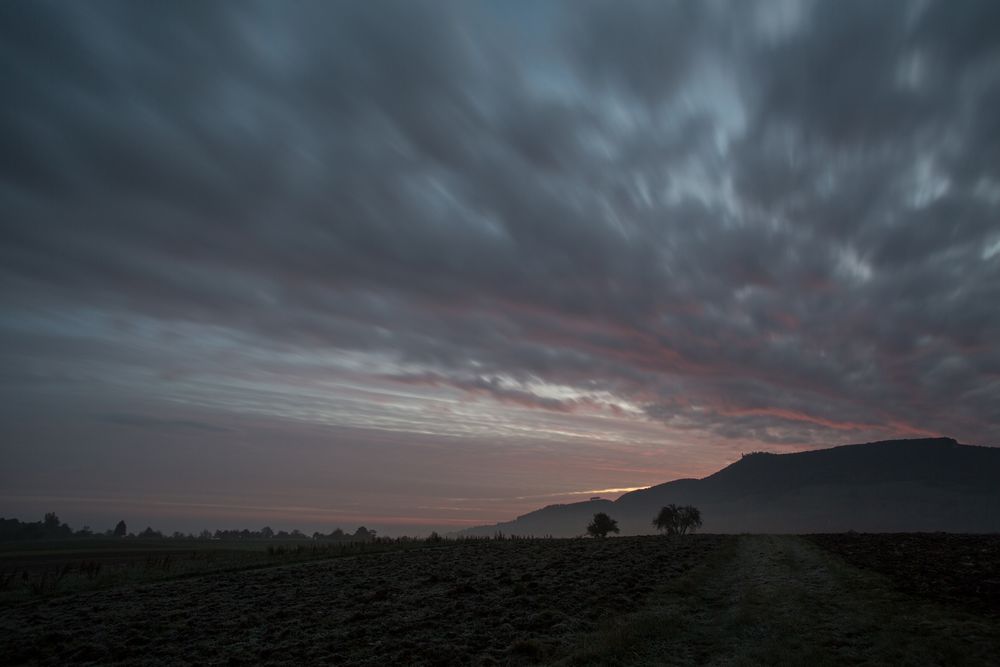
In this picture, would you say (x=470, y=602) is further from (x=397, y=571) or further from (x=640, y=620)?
(x=397, y=571)

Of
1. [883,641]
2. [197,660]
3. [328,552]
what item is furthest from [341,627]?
[328,552]

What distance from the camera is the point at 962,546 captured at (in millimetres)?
35156

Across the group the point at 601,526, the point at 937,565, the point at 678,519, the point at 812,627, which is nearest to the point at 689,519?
the point at 678,519

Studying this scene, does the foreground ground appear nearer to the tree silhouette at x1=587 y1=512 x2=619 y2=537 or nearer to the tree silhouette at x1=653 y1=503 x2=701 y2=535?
the tree silhouette at x1=587 y1=512 x2=619 y2=537

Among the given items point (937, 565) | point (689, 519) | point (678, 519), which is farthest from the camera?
point (678, 519)

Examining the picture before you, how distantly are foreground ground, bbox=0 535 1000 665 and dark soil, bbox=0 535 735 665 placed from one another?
10 cm

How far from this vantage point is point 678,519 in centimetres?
10475

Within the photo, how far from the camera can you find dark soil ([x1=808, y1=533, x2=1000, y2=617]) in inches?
768

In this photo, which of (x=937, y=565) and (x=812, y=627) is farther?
(x=937, y=565)

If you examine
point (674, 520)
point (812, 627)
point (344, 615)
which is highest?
point (812, 627)

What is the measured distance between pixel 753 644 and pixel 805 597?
7.87 metres

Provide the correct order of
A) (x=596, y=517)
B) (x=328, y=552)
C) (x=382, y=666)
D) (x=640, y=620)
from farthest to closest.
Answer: (x=596, y=517)
(x=328, y=552)
(x=640, y=620)
(x=382, y=666)

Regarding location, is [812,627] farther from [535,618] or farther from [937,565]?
[937,565]

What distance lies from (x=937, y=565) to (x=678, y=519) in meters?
83.4
